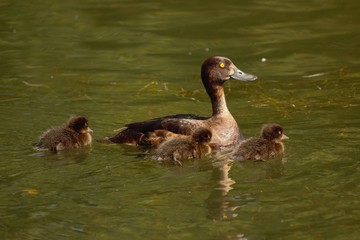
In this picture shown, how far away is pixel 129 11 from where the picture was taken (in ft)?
A: 58.7

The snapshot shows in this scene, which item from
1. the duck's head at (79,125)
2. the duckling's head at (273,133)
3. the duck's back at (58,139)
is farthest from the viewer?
the duck's head at (79,125)

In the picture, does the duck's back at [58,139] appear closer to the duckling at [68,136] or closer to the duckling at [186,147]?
the duckling at [68,136]

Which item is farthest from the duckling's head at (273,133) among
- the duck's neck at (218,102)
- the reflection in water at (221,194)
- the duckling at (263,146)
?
the duck's neck at (218,102)

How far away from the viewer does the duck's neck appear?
11.1 metres

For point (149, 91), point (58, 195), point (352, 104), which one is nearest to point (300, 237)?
point (58, 195)

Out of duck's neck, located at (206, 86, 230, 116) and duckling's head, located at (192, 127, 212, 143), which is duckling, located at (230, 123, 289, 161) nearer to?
duckling's head, located at (192, 127, 212, 143)

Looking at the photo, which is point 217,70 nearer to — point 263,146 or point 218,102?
point 218,102

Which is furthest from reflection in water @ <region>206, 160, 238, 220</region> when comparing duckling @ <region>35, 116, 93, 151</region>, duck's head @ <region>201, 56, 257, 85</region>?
duckling @ <region>35, 116, 93, 151</region>

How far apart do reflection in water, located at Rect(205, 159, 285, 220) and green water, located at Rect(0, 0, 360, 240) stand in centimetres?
2

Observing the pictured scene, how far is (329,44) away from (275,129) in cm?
539

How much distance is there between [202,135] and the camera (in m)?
10.2

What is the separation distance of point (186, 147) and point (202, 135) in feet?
0.88

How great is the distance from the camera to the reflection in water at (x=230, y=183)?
842 cm

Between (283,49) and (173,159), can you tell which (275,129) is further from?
(283,49)
